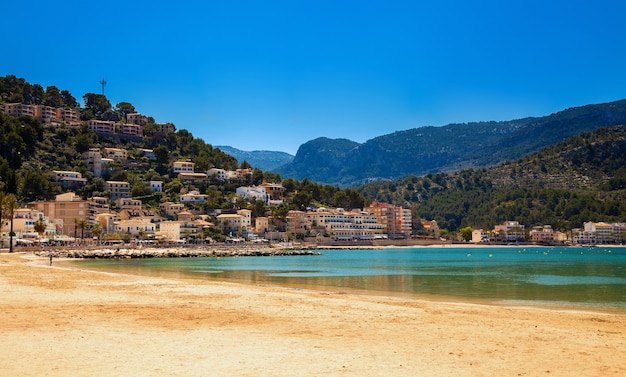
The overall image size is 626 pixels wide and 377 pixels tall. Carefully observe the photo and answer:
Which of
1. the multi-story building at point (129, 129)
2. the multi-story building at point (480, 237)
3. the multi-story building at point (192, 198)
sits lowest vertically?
the multi-story building at point (480, 237)

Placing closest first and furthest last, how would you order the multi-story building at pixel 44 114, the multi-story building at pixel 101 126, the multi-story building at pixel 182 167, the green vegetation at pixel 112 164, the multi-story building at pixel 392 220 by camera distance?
the green vegetation at pixel 112 164 < the multi-story building at pixel 44 114 < the multi-story building at pixel 182 167 < the multi-story building at pixel 101 126 < the multi-story building at pixel 392 220

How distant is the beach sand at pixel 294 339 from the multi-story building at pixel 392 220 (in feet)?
488

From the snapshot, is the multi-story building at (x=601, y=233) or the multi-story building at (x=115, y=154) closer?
the multi-story building at (x=115, y=154)

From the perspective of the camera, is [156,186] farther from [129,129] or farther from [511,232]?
[511,232]

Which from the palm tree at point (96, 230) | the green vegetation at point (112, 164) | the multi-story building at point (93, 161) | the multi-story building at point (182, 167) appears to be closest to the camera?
the palm tree at point (96, 230)

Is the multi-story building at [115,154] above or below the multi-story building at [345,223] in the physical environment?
above

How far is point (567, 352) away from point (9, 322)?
13.4 meters

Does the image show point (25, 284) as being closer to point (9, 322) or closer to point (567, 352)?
Answer: point (9, 322)

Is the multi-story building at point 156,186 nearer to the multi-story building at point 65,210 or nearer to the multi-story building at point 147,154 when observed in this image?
the multi-story building at point 147,154

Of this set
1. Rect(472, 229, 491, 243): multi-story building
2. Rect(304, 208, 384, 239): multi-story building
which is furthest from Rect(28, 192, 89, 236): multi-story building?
Rect(472, 229, 491, 243): multi-story building

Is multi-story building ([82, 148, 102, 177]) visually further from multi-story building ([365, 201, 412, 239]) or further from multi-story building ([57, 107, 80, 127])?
multi-story building ([365, 201, 412, 239])

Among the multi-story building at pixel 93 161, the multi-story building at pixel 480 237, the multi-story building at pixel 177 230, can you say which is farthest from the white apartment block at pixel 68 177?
the multi-story building at pixel 480 237

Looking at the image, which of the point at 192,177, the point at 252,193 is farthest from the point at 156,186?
the point at 252,193

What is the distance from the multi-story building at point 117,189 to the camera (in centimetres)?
12850
